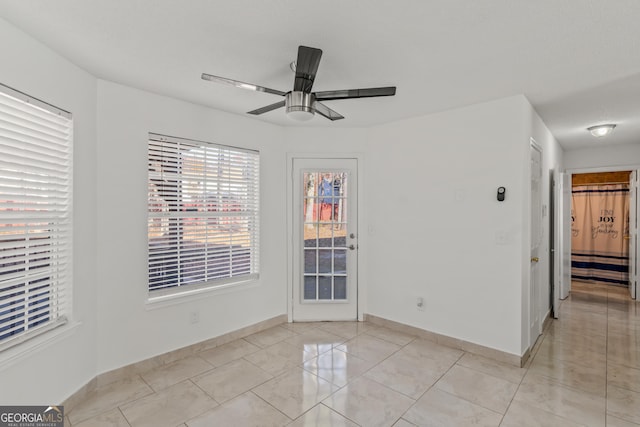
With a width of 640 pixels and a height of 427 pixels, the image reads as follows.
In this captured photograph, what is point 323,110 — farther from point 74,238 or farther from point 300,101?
point 74,238

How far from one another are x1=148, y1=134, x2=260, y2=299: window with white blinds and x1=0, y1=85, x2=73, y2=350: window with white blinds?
69 cm

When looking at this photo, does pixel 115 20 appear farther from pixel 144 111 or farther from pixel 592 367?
pixel 592 367

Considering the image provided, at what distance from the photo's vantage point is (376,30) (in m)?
1.83

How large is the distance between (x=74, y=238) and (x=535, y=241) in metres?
4.14

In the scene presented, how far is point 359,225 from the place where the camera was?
4.08 metres

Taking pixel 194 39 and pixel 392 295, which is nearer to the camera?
pixel 194 39

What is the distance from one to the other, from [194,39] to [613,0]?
2.18 m

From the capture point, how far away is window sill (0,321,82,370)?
1.82 metres

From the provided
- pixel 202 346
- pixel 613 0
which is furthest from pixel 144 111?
pixel 613 0

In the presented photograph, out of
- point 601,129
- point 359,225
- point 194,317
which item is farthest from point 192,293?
point 601,129

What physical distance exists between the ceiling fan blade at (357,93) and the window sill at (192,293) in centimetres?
221

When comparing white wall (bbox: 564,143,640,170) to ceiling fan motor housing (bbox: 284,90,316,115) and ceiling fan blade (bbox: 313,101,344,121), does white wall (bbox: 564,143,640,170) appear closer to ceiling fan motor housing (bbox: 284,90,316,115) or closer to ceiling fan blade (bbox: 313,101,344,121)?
ceiling fan blade (bbox: 313,101,344,121)

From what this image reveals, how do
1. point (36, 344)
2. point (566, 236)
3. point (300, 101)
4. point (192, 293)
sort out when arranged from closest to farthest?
1. point (36, 344)
2. point (300, 101)
3. point (192, 293)
4. point (566, 236)

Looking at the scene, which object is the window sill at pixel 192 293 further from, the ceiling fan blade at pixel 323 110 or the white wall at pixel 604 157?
the white wall at pixel 604 157
